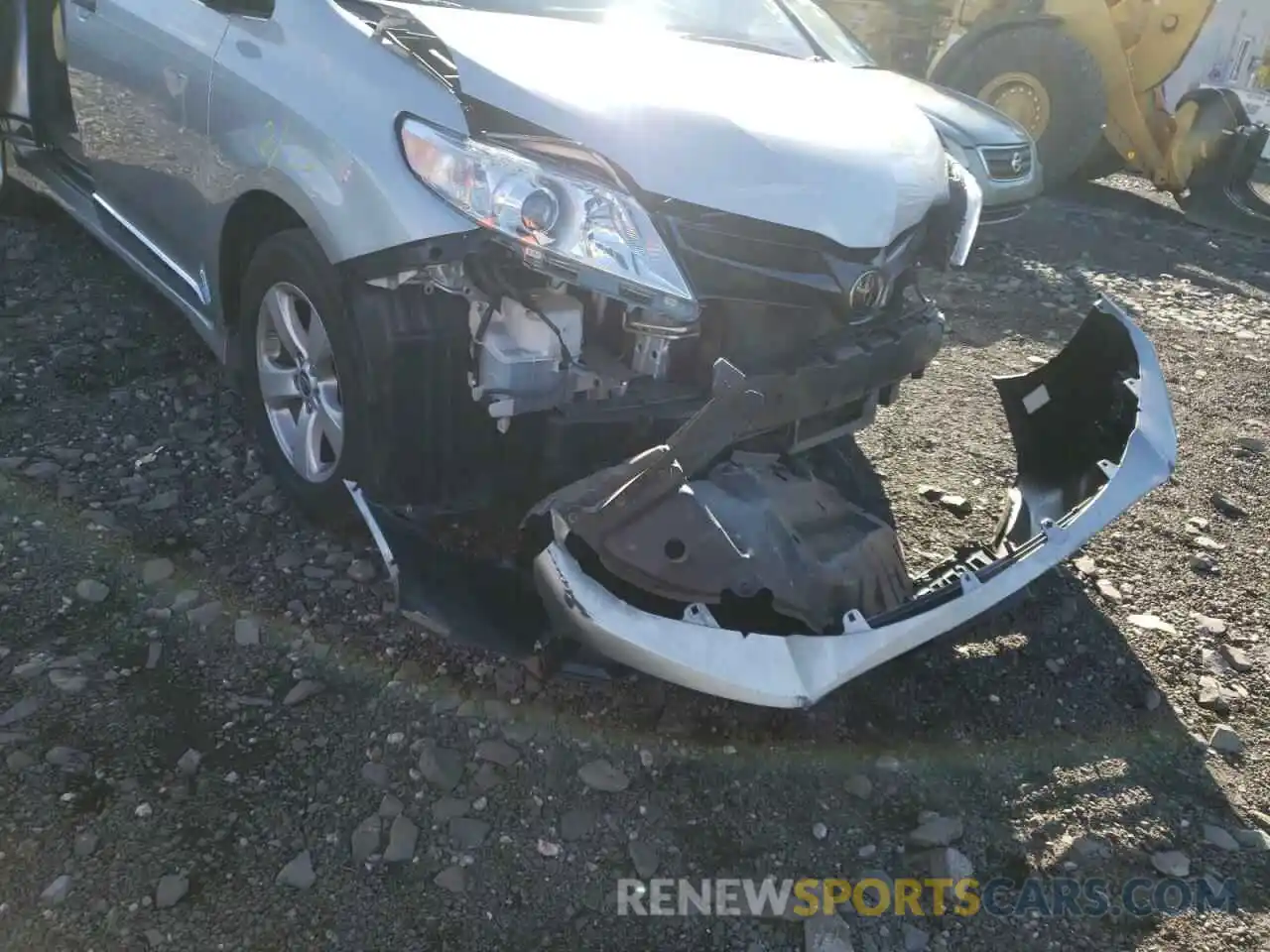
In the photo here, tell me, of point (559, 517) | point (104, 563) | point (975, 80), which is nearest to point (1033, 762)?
point (559, 517)

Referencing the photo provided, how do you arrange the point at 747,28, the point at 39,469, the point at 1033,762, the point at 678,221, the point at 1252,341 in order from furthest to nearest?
the point at 1252,341, the point at 747,28, the point at 39,469, the point at 1033,762, the point at 678,221

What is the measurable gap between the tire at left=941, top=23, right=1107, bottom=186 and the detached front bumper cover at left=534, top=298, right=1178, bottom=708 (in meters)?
6.35

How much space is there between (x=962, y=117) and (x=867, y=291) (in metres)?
4.56

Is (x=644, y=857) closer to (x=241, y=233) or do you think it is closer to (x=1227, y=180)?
(x=241, y=233)

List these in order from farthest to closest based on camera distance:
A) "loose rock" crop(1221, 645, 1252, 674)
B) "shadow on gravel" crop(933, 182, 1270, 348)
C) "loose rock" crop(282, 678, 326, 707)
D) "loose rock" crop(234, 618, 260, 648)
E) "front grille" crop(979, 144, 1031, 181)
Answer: "front grille" crop(979, 144, 1031, 181) → "shadow on gravel" crop(933, 182, 1270, 348) → "loose rock" crop(1221, 645, 1252, 674) → "loose rock" crop(234, 618, 260, 648) → "loose rock" crop(282, 678, 326, 707)

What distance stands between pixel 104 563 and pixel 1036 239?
7117 millimetres

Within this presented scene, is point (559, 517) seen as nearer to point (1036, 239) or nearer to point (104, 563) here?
point (104, 563)

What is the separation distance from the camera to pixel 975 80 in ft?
30.3

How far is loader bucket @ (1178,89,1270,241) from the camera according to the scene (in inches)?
351

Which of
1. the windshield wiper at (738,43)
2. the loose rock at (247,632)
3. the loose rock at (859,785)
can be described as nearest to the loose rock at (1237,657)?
the loose rock at (859,785)

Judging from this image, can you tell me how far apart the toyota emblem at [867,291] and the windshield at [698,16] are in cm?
129

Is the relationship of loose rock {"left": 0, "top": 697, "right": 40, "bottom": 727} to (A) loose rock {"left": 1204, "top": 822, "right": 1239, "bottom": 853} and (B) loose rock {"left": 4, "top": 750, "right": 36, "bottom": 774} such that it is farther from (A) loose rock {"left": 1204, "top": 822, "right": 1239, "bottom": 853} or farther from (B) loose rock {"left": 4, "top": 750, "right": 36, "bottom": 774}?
(A) loose rock {"left": 1204, "top": 822, "right": 1239, "bottom": 853}

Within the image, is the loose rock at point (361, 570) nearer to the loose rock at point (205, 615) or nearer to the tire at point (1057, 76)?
the loose rock at point (205, 615)

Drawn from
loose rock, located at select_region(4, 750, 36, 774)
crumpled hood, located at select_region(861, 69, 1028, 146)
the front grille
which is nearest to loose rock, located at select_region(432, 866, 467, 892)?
loose rock, located at select_region(4, 750, 36, 774)
